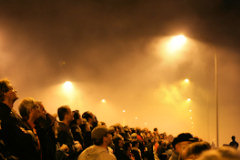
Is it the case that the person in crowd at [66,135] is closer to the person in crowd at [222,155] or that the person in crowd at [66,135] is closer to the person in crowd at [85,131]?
the person in crowd at [85,131]

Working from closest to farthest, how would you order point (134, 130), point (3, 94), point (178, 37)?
1. point (3, 94)
2. point (134, 130)
3. point (178, 37)

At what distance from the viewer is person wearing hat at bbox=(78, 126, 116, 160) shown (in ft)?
17.9

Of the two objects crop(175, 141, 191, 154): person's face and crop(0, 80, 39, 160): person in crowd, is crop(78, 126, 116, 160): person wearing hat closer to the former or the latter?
crop(175, 141, 191, 154): person's face

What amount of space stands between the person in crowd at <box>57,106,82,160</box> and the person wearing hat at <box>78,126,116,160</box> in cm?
55

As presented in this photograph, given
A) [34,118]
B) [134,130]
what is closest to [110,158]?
[34,118]

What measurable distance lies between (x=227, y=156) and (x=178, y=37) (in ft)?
63.9

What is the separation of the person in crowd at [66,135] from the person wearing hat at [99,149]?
0.55m

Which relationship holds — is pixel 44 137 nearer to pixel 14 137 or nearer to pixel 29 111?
pixel 29 111

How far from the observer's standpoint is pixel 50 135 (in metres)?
5.17

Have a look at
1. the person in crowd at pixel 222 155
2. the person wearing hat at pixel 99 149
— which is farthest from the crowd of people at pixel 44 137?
the person in crowd at pixel 222 155

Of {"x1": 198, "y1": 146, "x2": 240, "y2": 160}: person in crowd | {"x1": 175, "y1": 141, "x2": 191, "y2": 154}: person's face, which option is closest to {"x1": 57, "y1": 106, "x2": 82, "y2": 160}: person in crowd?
{"x1": 175, "y1": 141, "x2": 191, "y2": 154}: person's face

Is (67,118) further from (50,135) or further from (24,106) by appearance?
(24,106)

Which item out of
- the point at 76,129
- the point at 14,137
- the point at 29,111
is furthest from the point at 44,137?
the point at 76,129

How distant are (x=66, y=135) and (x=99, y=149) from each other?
2.83 ft
